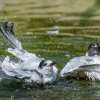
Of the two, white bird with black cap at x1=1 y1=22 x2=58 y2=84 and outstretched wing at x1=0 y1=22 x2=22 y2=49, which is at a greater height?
outstretched wing at x1=0 y1=22 x2=22 y2=49

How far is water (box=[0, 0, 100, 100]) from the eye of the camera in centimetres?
595

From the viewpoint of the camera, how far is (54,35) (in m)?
10.5

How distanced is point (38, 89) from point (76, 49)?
2.64m

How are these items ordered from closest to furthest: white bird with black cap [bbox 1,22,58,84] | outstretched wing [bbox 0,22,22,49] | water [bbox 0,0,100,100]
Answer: water [bbox 0,0,100,100] < white bird with black cap [bbox 1,22,58,84] < outstretched wing [bbox 0,22,22,49]

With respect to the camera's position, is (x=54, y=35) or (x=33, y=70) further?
(x=54, y=35)

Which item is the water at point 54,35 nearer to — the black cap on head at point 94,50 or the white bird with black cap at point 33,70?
the white bird with black cap at point 33,70

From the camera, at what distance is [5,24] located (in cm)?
656

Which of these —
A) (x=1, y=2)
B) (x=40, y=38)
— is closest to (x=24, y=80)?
(x=40, y=38)

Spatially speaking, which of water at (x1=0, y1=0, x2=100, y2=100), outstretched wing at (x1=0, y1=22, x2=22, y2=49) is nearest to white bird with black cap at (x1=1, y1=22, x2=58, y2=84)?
water at (x1=0, y1=0, x2=100, y2=100)

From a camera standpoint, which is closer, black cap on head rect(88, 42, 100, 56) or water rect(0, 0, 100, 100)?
water rect(0, 0, 100, 100)

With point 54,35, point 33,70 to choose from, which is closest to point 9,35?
point 33,70

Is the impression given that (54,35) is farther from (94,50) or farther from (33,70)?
(33,70)

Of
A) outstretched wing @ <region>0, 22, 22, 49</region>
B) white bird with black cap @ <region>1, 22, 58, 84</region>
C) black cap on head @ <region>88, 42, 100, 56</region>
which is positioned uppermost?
outstretched wing @ <region>0, 22, 22, 49</region>

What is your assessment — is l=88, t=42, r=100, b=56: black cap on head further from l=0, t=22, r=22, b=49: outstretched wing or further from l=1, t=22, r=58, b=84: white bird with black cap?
l=0, t=22, r=22, b=49: outstretched wing
